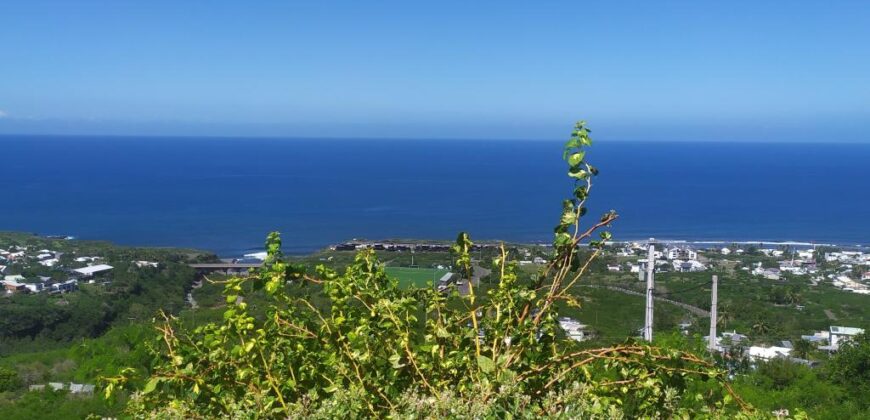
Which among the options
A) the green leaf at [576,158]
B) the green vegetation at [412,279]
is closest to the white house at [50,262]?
the green vegetation at [412,279]

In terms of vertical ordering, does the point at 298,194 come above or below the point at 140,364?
below

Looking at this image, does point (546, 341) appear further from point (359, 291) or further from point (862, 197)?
point (862, 197)

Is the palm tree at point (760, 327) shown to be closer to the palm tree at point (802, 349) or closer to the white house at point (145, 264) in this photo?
the palm tree at point (802, 349)

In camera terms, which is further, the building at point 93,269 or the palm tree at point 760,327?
the building at point 93,269

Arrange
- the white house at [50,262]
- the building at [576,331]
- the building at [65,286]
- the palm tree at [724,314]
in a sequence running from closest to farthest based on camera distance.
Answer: the building at [576,331], the palm tree at [724,314], the building at [65,286], the white house at [50,262]

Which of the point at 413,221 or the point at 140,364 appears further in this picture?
the point at 413,221

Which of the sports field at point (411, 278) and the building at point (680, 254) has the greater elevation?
the sports field at point (411, 278)

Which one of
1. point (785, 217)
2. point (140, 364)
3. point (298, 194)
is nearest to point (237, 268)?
point (140, 364)

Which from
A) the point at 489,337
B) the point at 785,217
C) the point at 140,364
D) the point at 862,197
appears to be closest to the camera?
the point at 489,337

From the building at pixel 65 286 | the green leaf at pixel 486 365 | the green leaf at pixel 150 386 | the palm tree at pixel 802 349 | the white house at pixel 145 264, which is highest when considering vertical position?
the green leaf at pixel 486 365

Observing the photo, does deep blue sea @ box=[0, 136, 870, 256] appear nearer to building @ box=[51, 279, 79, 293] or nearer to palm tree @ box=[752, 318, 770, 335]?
building @ box=[51, 279, 79, 293]
